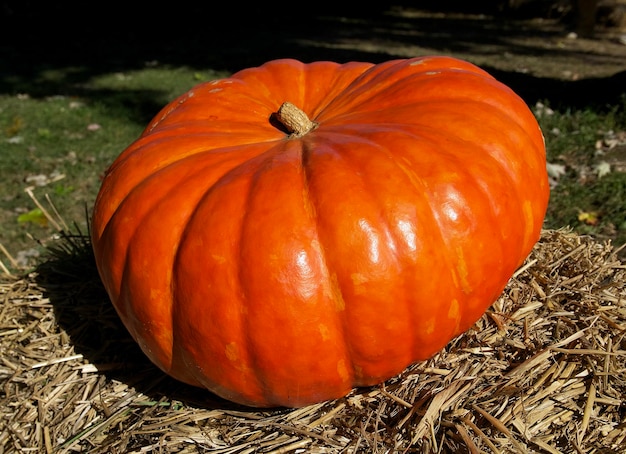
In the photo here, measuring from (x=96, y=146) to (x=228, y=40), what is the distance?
6911 millimetres

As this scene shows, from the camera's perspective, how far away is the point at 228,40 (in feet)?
41.7

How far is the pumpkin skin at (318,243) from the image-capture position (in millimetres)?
1900

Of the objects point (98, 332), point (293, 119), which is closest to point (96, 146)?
point (98, 332)

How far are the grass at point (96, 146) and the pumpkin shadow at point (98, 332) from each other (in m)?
0.58

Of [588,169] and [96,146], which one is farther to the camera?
[96,146]

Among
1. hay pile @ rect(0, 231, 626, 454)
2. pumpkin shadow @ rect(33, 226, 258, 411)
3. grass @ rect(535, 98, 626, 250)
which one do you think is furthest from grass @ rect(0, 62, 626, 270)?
hay pile @ rect(0, 231, 626, 454)

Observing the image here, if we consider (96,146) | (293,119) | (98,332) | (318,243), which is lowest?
(96,146)

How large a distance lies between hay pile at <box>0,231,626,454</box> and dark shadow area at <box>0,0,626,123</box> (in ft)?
13.9

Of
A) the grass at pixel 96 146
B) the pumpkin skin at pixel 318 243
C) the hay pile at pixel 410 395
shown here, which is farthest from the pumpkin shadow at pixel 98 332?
the grass at pixel 96 146

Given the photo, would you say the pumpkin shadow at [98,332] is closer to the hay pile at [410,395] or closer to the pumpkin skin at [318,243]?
the hay pile at [410,395]

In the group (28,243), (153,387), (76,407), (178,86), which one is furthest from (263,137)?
(178,86)

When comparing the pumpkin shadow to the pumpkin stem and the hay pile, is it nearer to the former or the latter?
the hay pile

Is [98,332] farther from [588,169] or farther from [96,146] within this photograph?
[96,146]

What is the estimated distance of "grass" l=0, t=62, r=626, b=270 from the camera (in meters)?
4.49
